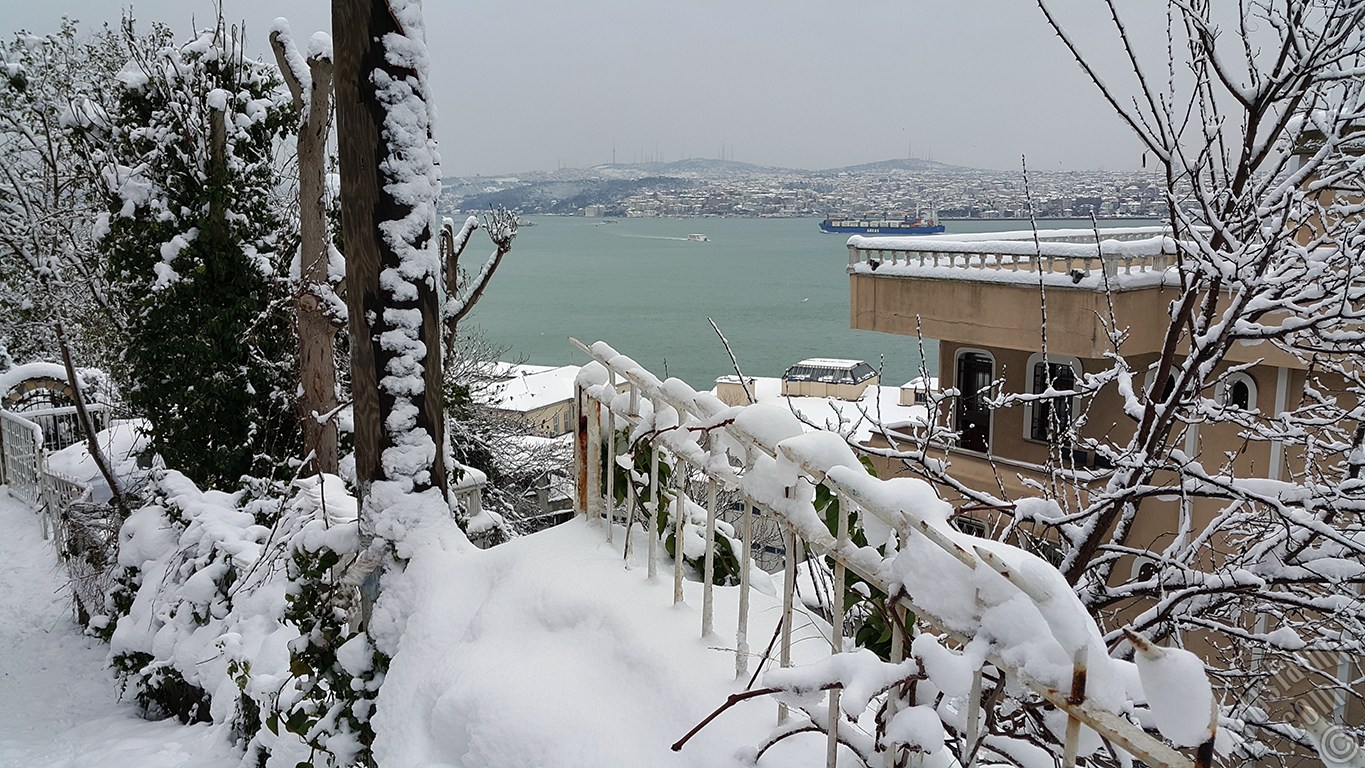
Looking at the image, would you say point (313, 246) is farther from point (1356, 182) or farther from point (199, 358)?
→ point (1356, 182)

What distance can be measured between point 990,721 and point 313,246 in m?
7.17

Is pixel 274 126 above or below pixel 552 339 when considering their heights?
above

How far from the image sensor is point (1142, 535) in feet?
36.0

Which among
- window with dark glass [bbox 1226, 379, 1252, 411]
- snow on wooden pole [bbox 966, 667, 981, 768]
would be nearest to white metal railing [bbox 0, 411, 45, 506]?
snow on wooden pole [bbox 966, 667, 981, 768]

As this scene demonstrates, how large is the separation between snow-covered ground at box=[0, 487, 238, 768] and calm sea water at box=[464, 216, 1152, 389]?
552cm

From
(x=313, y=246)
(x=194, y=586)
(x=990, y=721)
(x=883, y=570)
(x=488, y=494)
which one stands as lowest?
(x=488, y=494)

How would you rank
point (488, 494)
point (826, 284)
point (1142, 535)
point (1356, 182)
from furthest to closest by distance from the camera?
point (826, 284) → point (488, 494) → point (1142, 535) → point (1356, 182)

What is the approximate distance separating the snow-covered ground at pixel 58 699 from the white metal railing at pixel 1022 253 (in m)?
8.07

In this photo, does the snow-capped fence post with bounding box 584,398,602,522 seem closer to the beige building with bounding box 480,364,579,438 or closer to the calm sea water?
the calm sea water

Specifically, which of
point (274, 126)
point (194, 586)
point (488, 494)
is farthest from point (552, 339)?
point (194, 586)

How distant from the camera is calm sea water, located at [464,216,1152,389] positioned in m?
26.2

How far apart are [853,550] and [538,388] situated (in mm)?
28750

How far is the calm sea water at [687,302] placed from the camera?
26.2 metres

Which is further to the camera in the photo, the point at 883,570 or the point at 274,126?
the point at 274,126
